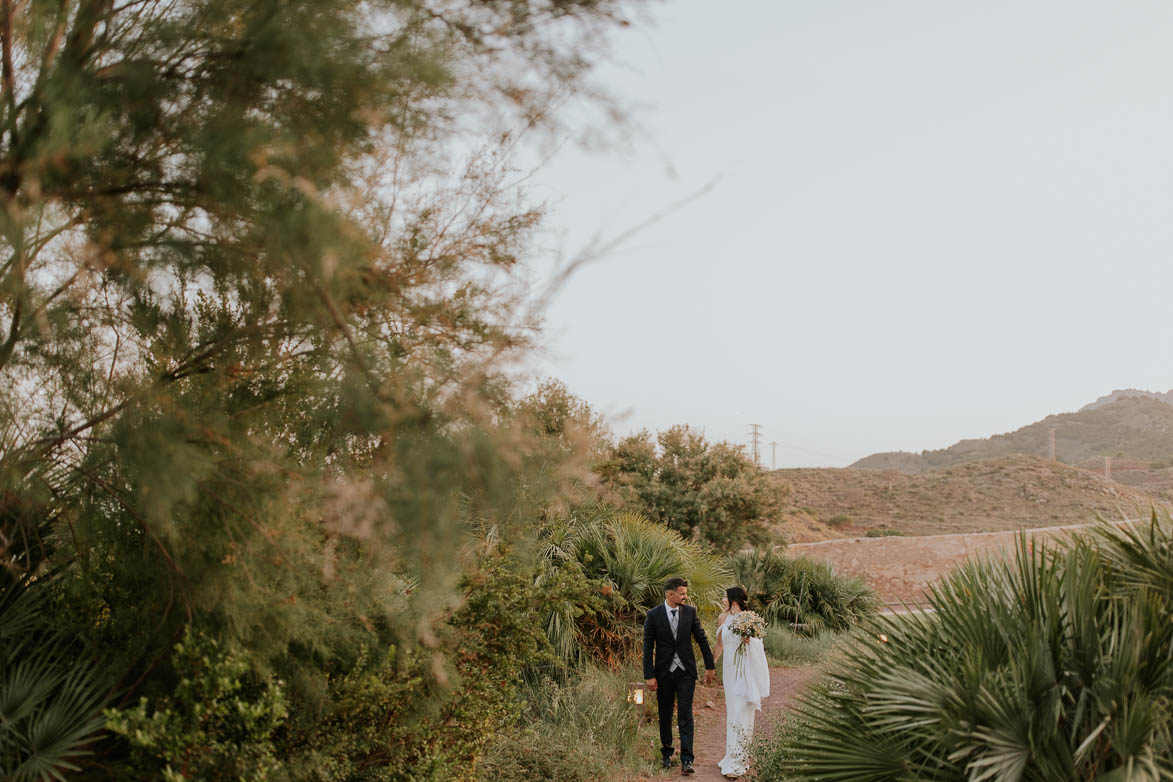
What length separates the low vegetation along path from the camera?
28.7ft

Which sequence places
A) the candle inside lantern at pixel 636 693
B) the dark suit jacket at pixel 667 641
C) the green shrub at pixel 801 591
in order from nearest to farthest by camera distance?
the dark suit jacket at pixel 667 641 < the candle inside lantern at pixel 636 693 < the green shrub at pixel 801 591

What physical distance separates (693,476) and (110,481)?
20.5 meters

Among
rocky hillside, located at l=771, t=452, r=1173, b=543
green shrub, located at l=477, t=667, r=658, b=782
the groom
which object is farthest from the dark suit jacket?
rocky hillside, located at l=771, t=452, r=1173, b=543

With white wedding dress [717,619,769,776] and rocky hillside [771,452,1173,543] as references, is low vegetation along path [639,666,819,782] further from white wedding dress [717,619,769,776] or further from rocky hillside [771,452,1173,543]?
rocky hillside [771,452,1173,543]

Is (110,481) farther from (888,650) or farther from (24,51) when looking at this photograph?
(888,650)

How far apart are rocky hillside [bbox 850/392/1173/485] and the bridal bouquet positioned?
91.2 metres

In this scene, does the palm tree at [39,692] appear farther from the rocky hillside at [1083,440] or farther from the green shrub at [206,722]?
the rocky hillside at [1083,440]

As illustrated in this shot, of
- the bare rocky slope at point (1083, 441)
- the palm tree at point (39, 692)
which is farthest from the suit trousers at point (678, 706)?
the bare rocky slope at point (1083, 441)

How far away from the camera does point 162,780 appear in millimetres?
4711

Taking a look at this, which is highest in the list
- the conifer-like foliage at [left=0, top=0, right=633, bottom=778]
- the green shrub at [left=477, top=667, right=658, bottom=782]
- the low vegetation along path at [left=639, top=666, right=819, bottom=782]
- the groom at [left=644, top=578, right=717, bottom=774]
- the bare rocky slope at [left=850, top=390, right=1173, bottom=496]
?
the bare rocky slope at [left=850, top=390, right=1173, bottom=496]

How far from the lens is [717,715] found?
1186cm

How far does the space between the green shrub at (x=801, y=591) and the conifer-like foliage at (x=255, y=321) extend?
46.8 feet

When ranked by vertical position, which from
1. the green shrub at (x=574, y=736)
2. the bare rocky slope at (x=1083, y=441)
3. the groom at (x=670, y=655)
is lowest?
the green shrub at (x=574, y=736)

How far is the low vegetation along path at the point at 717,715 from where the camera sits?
8.76 m
